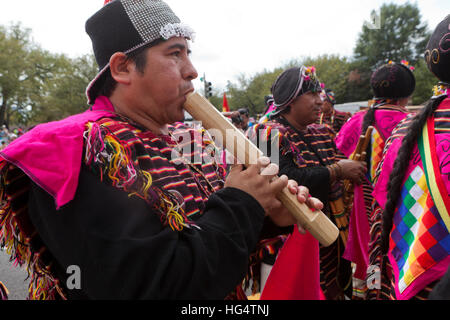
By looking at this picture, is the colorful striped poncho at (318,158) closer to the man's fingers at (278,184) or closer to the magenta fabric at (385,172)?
the magenta fabric at (385,172)

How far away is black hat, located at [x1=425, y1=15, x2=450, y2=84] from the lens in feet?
5.52

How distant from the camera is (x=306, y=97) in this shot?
10.2 ft

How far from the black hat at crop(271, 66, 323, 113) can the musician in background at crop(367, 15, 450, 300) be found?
123cm

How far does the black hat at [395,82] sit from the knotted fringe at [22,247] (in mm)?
3776

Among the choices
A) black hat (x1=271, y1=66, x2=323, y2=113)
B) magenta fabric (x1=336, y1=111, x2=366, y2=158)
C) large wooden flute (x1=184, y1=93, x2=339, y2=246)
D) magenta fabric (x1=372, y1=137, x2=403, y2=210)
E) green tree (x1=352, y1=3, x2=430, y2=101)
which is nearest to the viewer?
large wooden flute (x1=184, y1=93, x2=339, y2=246)

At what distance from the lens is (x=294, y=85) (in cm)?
313

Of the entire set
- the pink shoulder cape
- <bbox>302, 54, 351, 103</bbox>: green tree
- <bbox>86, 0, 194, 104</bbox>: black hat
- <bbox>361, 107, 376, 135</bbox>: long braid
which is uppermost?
<bbox>302, 54, 351, 103</bbox>: green tree

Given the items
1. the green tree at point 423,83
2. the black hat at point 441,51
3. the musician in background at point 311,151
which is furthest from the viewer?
the green tree at point 423,83

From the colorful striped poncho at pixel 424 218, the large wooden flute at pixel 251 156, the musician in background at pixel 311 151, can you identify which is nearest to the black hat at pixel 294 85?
the musician in background at pixel 311 151

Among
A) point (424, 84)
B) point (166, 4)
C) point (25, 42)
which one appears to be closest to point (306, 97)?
point (166, 4)

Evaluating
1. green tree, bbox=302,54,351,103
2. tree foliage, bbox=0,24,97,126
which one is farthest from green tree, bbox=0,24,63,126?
green tree, bbox=302,54,351,103

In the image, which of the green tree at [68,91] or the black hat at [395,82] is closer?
the black hat at [395,82]

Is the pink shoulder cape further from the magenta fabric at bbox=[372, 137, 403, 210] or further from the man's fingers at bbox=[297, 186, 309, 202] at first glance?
the man's fingers at bbox=[297, 186, 309, 202]

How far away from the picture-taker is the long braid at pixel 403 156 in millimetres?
1771
